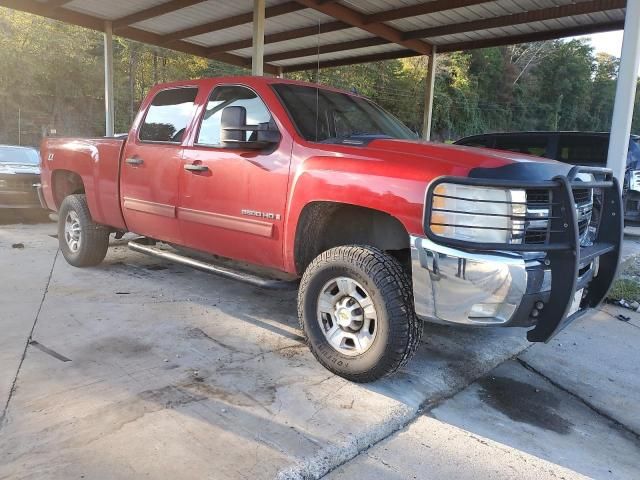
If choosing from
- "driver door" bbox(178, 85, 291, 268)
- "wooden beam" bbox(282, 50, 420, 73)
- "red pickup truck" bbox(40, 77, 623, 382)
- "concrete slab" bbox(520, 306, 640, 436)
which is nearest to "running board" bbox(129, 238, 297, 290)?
"red pickup truck" bbox(40, 77, 623, 382)

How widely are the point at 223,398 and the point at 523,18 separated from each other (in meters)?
8.95

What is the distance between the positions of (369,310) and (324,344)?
0.45 metres

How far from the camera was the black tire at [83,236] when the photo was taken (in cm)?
584

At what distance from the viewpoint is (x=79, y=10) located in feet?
35.3

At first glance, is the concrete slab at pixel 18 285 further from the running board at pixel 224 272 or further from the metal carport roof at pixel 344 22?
the metal carport roof at pixel 344 22

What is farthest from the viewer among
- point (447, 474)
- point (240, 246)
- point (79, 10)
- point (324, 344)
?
point (79, 10)

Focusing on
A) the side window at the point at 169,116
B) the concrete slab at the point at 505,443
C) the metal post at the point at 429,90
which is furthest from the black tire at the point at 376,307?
the metal post at the point at 429,90

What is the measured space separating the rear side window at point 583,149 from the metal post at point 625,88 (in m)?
3.68

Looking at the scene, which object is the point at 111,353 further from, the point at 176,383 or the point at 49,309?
the point at 49,309

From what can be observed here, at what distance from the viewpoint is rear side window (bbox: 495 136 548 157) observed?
970cm

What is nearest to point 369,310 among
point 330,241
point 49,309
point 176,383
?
point 330,241

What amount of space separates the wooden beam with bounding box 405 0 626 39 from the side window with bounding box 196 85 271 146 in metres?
7.00

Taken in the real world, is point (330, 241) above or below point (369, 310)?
above

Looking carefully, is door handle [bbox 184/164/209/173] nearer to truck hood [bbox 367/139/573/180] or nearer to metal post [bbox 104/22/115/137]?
truck hood [bbox 367/139/573/180]
